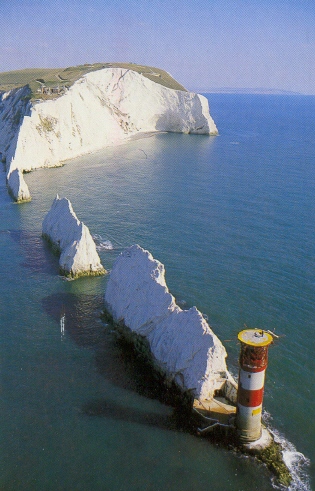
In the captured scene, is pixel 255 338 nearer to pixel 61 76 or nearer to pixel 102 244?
pixel 102 244

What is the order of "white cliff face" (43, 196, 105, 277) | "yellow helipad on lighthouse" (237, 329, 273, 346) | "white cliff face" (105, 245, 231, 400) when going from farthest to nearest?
"white cliff face" (43, 196, 105, 277)
"white cliff face" (105, 245, 231, 400)
"yellow helipad on lighthouse" (237, 329, 273, 346)

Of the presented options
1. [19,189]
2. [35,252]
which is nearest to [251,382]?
[35,252]

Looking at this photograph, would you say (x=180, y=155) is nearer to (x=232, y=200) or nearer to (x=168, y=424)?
(x=232, y=200)

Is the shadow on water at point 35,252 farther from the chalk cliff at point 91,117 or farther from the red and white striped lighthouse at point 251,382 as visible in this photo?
the red and white striped lighthouse at point 251,382

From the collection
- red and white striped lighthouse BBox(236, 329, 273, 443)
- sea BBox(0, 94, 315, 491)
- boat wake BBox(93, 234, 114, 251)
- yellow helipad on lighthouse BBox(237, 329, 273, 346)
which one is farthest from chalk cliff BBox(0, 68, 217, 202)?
red and white striped lighthouse BBox(236, 329, 273, 443)

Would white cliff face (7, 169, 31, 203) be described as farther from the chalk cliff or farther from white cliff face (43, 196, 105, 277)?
white cliff face (43, 196, 105, 277)

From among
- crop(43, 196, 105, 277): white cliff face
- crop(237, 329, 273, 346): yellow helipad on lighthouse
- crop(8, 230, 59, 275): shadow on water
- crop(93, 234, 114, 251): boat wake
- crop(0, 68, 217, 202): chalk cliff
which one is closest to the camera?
crop(237, 329, 273, 346): yellow helipad on lighthouse

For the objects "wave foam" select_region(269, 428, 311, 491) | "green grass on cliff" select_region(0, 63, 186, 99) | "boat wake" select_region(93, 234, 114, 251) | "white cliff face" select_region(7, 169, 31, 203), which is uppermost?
"green grass on cliff" select_region(0, 63, 186, 99)
